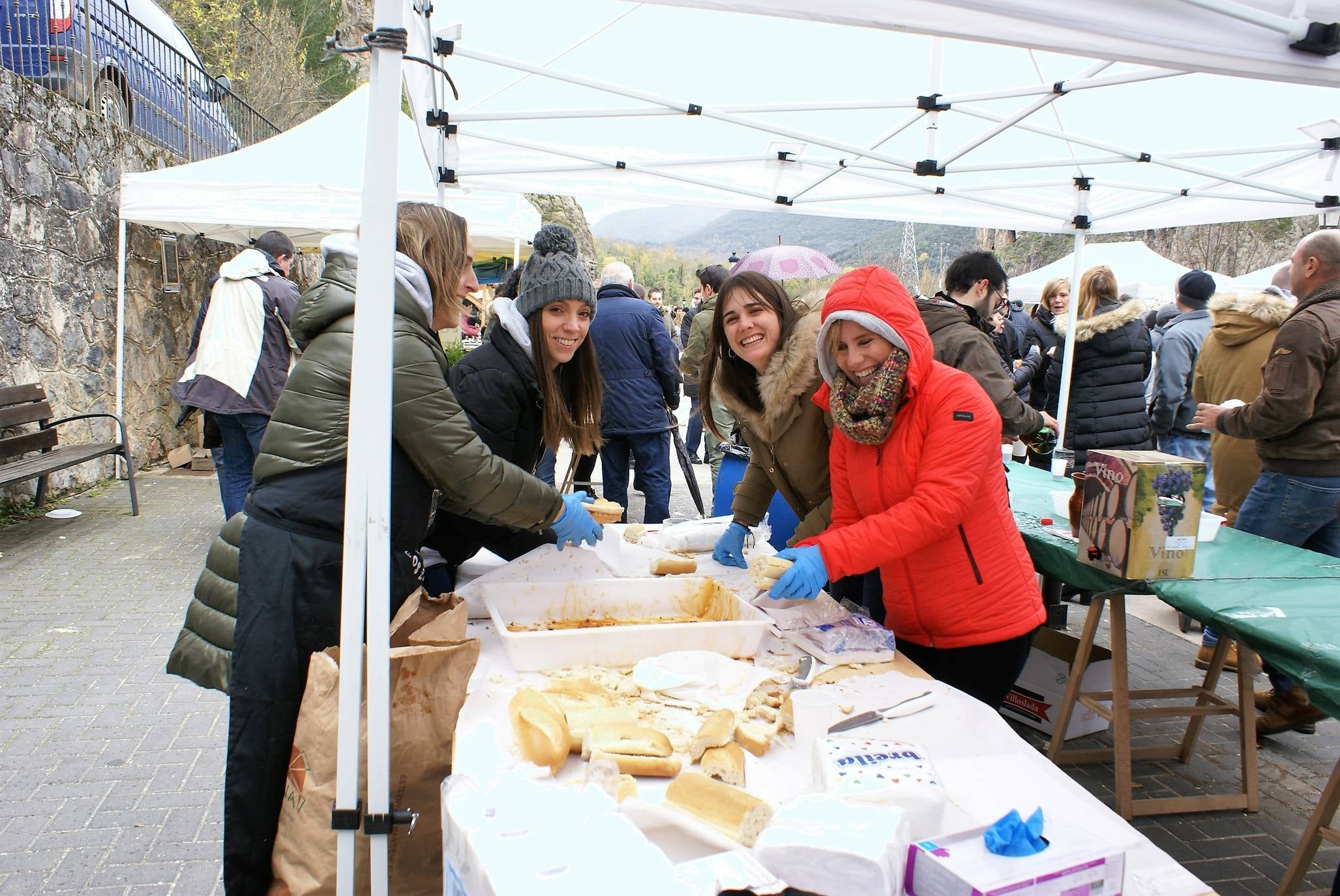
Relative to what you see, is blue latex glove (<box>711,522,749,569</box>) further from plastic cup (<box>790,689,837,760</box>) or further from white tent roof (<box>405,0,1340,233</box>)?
white tent roof (<box>405,0,1340,233</box>)

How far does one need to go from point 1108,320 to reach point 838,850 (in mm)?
4923

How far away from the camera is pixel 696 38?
432 cm

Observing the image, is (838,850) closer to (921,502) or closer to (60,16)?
(921,502)

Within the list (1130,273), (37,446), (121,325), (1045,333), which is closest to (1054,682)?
(1045,333)

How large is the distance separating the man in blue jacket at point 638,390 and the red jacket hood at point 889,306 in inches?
137

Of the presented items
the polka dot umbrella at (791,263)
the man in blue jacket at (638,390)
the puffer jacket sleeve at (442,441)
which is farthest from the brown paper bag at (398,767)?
the polka dot umbrella at (791,263)

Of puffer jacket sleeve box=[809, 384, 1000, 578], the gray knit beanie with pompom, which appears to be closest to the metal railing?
the gray knit beanie with pompom

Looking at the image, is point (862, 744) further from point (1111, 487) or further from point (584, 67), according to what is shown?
point (584, 67)

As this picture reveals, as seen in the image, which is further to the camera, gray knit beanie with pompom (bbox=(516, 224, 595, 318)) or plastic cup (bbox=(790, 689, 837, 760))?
gray knit beanie with pompom (bbox=(516, 224, 595, 318))

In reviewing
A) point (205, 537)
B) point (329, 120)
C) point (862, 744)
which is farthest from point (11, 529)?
point (862, 744)

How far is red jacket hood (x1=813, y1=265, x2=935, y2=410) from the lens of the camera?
2.01m

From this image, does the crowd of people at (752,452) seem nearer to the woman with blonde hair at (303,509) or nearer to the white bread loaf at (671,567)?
the woman with blonde hair at (303,509)

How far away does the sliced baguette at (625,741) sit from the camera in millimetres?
1427

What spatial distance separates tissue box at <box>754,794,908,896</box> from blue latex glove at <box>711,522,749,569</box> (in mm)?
1559
